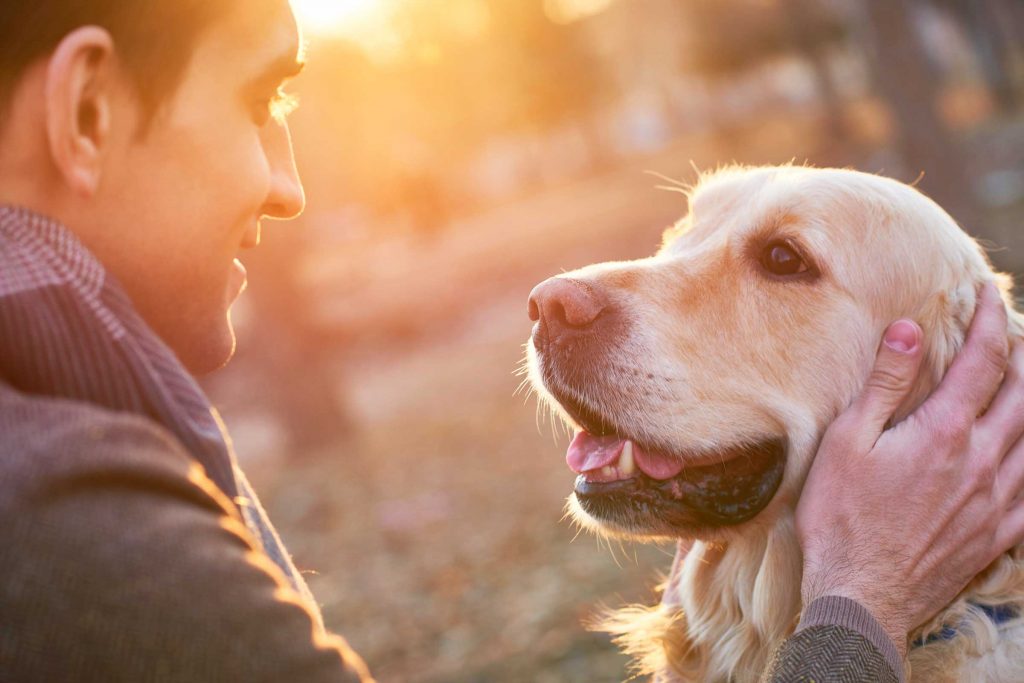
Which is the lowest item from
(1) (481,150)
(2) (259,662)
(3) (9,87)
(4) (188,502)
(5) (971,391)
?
(1) (481,150)

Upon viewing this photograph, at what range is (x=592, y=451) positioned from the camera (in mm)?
2523

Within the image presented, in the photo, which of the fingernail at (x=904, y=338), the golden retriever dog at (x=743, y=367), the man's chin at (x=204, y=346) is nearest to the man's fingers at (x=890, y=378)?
the fingernail at (x=904, y=338)

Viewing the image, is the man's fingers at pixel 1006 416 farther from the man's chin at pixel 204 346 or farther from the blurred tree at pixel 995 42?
the blurred tree at pixel 995 42

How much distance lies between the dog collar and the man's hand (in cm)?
11

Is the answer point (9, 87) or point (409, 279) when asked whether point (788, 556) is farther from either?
point (409, 279)

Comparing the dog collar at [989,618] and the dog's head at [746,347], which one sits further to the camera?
the dog's head at [746,347]

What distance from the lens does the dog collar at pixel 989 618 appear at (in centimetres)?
209

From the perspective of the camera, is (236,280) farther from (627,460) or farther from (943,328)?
(943,328)

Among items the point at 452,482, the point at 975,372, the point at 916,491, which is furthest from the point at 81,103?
the point at 452,482

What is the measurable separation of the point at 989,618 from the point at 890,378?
1.92 feet

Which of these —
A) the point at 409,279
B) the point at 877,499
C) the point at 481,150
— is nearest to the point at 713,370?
the point at 877,499

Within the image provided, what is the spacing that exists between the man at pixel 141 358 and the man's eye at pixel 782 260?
81 centimetres

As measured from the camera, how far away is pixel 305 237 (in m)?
10.6

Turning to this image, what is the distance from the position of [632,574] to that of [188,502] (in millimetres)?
4136
